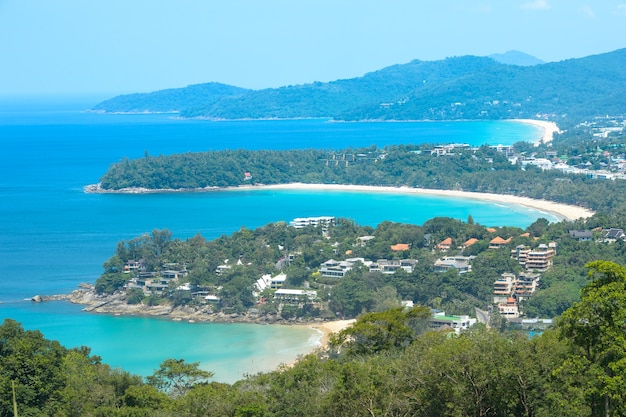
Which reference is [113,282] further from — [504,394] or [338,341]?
[504,394]

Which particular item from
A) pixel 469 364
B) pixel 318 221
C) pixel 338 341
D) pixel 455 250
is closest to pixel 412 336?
pixel 338 341

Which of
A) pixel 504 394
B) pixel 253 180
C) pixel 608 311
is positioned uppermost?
pixel 608 311

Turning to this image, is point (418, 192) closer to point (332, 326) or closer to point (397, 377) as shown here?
point (332, 326)

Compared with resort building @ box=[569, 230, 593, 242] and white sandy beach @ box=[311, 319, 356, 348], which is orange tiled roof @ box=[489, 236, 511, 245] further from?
white sandy beach @ box=[311, 319, 356, 348]

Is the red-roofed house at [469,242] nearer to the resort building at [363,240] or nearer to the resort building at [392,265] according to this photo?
the resort building at [392,265]

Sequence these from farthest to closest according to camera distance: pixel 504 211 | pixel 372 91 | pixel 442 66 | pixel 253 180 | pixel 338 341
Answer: pixel 442 66
pixel 372 91
pixel 253 180
pixel 504 211
pixel 338 341
